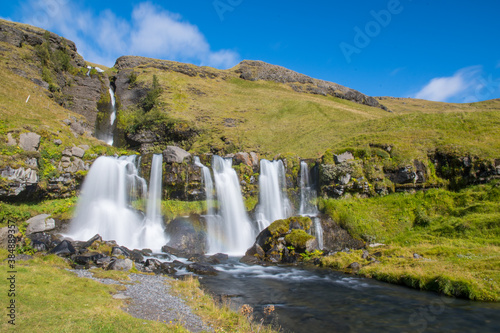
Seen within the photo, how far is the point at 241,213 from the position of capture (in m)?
29.5

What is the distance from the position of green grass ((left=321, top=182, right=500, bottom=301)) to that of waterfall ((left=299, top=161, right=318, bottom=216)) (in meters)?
2.15

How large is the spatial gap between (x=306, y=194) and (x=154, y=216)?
17.3m

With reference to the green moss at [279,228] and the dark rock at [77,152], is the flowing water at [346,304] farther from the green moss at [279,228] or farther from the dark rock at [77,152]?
the dark rock at [77,152]

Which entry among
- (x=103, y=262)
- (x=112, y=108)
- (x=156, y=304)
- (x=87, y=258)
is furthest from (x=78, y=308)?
(x=112, y=108)

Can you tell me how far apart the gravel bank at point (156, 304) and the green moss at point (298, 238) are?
1177 cm

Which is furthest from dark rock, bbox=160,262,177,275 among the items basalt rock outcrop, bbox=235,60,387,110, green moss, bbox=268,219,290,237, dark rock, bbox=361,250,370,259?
basalt rock outcrop, bbox=235,60,387,110

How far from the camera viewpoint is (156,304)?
9.39 m

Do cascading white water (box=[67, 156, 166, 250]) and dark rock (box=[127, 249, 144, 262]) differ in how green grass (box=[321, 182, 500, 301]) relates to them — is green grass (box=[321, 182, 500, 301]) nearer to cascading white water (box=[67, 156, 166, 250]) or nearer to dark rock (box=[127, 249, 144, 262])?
dark rock (box=[127, 249, 144, 262])

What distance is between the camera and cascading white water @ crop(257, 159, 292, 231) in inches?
1183

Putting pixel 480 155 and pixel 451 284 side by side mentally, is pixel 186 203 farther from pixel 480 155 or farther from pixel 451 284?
pixel 480 155

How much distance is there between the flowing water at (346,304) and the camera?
9.33 meters

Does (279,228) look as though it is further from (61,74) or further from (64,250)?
(61,74)

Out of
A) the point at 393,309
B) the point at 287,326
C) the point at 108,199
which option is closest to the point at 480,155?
the point at 393,309

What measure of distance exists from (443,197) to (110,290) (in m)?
29.0
